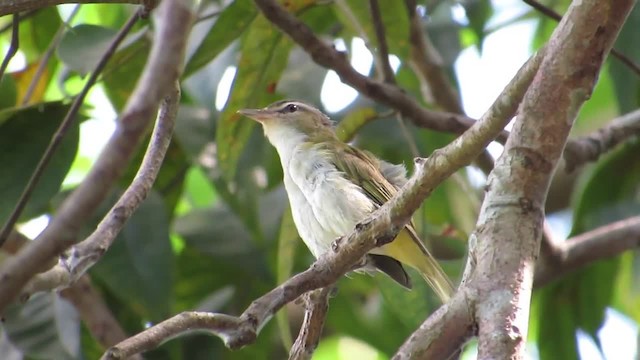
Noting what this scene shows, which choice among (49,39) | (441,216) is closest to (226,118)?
(49,39)

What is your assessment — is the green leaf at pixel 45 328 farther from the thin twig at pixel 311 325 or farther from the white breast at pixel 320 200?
the thin twig at pixel 311 325

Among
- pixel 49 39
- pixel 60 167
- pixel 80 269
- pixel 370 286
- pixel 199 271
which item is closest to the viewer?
pixel 80 269

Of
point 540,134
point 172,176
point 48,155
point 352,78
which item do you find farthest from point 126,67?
point 540,134

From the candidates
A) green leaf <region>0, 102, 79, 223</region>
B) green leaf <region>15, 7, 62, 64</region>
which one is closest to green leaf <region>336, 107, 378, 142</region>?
green leaf <region>0, 102, 79, 223</region>

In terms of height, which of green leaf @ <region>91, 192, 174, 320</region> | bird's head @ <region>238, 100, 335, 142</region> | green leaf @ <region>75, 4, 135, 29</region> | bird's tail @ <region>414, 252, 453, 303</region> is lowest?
bird's tail @ <region>414, 252, 453, 303</region>

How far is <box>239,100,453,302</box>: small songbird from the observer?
3.54m

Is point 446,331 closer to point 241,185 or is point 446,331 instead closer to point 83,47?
point 83,47

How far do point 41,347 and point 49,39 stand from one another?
4.49 feet

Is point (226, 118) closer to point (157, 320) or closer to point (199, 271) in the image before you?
point (157, 320)

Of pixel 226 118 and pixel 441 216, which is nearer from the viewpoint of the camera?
pixel 226 118

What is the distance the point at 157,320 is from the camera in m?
3.57

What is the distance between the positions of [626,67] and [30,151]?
7.40 ft

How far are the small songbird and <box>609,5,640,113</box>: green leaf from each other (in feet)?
2.98

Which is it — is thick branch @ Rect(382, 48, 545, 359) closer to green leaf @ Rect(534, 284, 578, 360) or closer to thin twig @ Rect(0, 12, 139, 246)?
thin twig @ Rect(0, 12, 139, 246)
